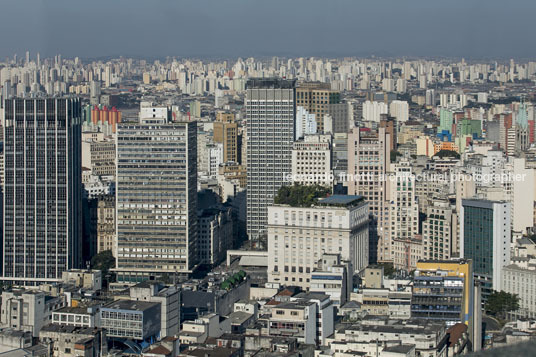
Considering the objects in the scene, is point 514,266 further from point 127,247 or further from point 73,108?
point 73,108

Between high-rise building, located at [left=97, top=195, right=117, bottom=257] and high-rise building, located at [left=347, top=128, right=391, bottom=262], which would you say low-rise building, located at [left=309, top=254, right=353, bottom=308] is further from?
high-rise building, located at [left=97, top=195, right=117, bottom=257]

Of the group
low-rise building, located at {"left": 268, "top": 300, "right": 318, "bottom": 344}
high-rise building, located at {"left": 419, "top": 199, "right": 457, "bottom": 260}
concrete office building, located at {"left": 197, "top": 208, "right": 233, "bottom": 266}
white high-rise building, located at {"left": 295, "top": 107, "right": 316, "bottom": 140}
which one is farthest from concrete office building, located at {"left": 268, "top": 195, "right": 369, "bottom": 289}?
white high-rise building, located at {"left": 295, "top": 107, "right": 316, "bottom": 140}

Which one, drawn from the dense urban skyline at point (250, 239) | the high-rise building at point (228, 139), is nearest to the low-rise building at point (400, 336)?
the dense urban skyline at point (250, 239)

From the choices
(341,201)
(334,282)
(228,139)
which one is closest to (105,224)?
(341,201)

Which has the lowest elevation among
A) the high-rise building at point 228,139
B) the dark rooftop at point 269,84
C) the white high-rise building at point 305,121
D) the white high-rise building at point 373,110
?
the high-rise building at point 228,139

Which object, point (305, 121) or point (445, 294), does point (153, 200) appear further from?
point (305, 121)

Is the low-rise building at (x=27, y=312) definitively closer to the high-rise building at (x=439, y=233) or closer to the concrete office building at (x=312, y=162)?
the high-rise building at (x=439, y=233)
